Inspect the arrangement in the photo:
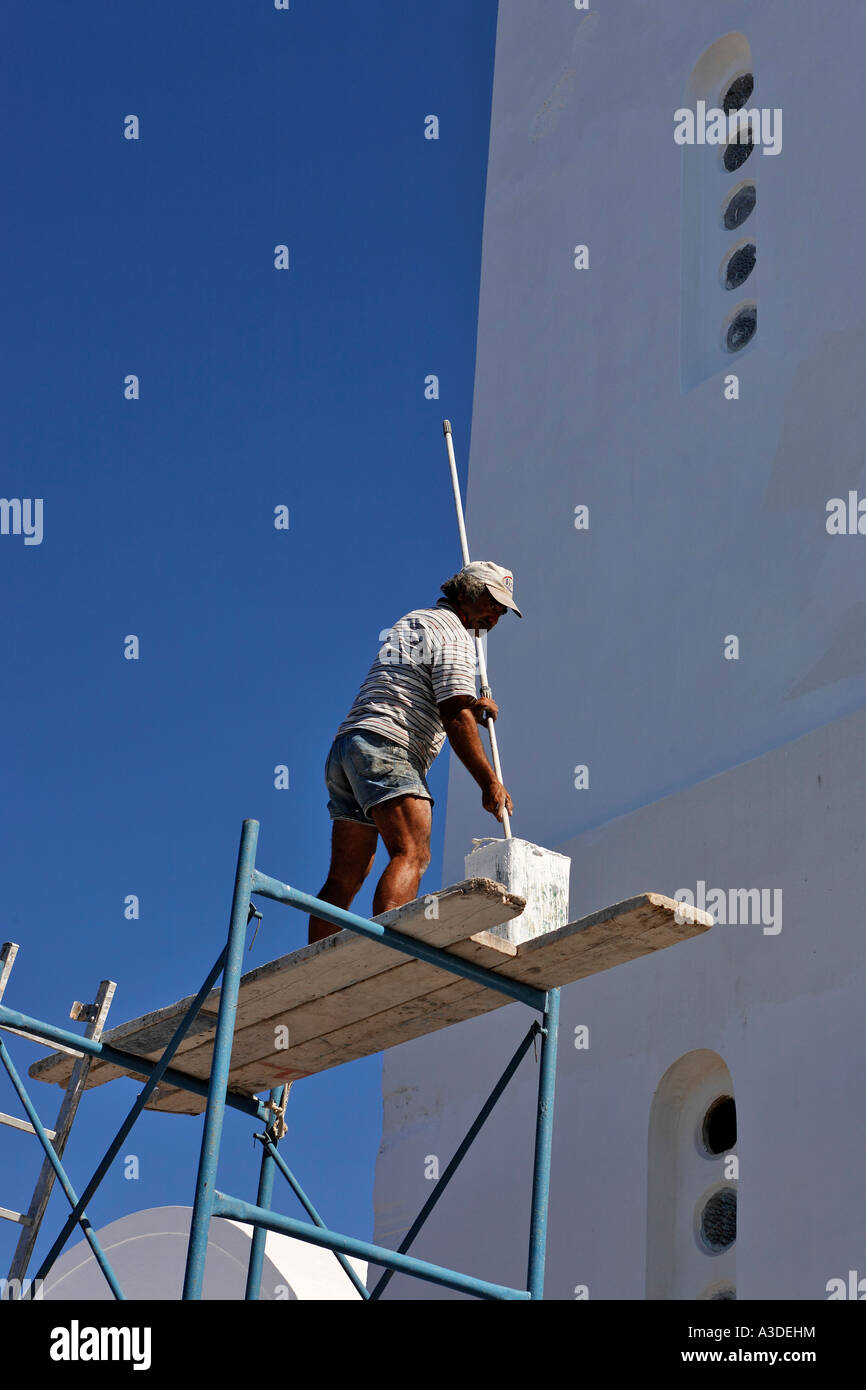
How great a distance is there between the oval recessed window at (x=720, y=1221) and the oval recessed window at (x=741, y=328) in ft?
16.1

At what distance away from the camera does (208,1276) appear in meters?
11.0

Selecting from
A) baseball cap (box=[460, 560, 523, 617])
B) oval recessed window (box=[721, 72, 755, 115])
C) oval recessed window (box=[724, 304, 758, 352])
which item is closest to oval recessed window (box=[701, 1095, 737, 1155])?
baseball cap (box=[460, 560, 523, 617])

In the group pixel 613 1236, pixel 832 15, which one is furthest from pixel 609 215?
pixel 613 1236

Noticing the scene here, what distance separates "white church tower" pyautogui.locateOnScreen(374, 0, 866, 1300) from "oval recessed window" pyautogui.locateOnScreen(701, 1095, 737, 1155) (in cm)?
3

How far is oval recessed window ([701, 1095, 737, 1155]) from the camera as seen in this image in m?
8.99

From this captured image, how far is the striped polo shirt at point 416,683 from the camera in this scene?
8016mm

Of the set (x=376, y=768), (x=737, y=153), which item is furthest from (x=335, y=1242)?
(x=737, y=153)

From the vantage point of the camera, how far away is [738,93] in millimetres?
11609

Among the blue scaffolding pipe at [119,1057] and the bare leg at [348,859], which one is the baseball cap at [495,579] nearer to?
the bare leg at [348,859]

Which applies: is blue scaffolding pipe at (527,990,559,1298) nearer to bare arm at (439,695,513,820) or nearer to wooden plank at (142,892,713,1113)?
wooden plank at (142,892,713,1113)

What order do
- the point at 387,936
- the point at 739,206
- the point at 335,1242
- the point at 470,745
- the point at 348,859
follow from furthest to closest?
the point at 739,206
the point at 348,859
the point at 470,745
the point at 387,936
the point at 335,1242

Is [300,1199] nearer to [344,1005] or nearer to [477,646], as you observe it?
[344,1005]

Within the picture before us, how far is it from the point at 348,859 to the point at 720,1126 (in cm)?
238
